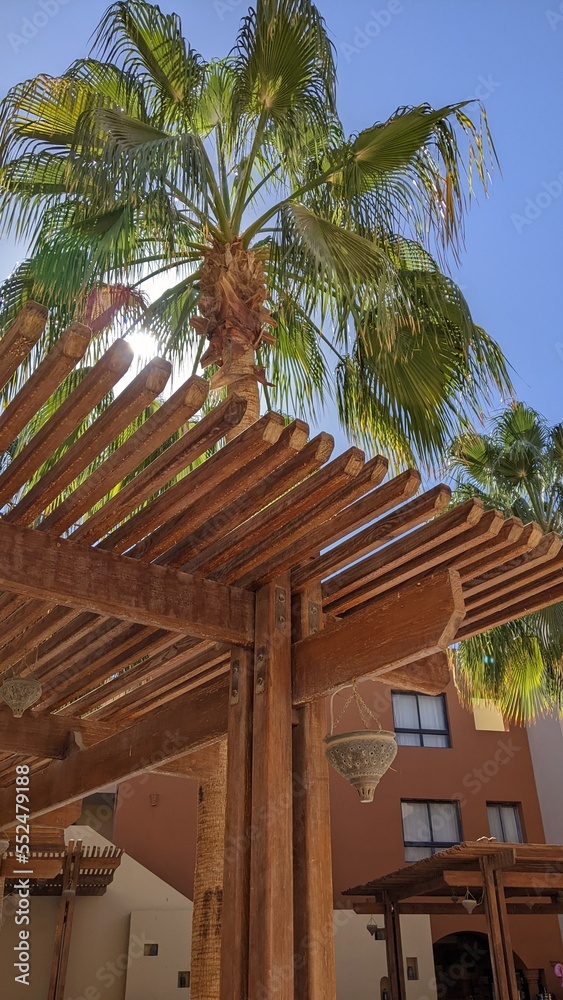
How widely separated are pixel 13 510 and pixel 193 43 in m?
4.92

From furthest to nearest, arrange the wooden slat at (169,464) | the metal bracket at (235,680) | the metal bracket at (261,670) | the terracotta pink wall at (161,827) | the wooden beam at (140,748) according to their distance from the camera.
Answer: the terracotta pink wall at (161,827) < the wooden beam at (140,748) < the metal bracket at (235,680) < the metal bracket at (261,670) < the wooden slat at (169,464)

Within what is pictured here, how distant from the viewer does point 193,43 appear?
6.80 metres

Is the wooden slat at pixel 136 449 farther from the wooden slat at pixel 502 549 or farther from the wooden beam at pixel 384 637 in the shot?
the wooden slat at pixel 502 549

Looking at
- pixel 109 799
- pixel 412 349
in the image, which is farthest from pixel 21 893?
pixel 412 349

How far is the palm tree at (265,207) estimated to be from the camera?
20.0 ft

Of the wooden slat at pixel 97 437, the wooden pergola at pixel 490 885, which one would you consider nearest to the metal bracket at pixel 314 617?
the wooden slat at pixel 97 437

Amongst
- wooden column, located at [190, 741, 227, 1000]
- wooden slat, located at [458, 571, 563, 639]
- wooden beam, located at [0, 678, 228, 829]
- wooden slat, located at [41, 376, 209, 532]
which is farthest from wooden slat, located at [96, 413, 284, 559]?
wooden column, located at [190, 741, 227, 1000]

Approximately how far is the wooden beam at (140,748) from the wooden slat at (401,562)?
82cm

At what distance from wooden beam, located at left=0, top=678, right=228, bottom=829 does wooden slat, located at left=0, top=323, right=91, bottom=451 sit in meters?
1.89

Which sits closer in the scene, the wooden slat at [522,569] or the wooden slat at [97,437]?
the wooden slat at [97,437]

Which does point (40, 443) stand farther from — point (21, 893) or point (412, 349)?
point (21, 893)

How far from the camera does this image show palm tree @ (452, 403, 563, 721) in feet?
37.2

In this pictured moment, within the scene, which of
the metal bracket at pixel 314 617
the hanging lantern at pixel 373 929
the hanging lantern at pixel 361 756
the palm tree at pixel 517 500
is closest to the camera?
the hanging lantern at pixel 361 756

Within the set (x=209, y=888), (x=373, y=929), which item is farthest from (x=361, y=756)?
(x=373, y=929)
